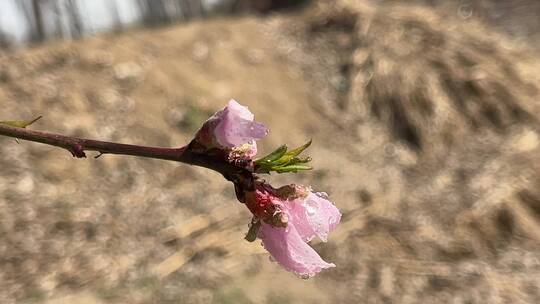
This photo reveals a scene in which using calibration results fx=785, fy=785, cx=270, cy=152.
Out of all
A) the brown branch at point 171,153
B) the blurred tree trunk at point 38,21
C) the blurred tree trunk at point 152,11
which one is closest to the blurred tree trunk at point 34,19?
the blurred tree trunk at point 38,21

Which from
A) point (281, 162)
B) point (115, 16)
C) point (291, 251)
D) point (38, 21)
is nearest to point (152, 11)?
point (115, 16)

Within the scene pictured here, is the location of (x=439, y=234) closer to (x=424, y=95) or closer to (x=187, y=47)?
(x=424, y=95)

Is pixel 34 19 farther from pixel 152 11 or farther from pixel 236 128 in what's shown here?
pixel 236 128

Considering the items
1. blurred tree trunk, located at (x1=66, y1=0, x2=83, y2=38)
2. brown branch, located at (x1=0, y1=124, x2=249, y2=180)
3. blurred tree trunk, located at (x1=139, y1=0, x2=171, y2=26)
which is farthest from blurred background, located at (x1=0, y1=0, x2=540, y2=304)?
brown branch, located at (x1=0, y1=124, x2=249, y2=180)

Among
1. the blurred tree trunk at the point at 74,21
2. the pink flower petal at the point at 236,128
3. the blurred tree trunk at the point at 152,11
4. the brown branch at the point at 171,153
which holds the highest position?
the pink flower petal at the point at 236,128

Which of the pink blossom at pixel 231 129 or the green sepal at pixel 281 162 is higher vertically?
the pink blossom at pixel 231 129

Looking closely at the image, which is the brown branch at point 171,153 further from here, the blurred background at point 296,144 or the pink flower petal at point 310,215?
the blurred background at point 296,144

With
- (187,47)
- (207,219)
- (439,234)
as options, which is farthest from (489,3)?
(207,219)
